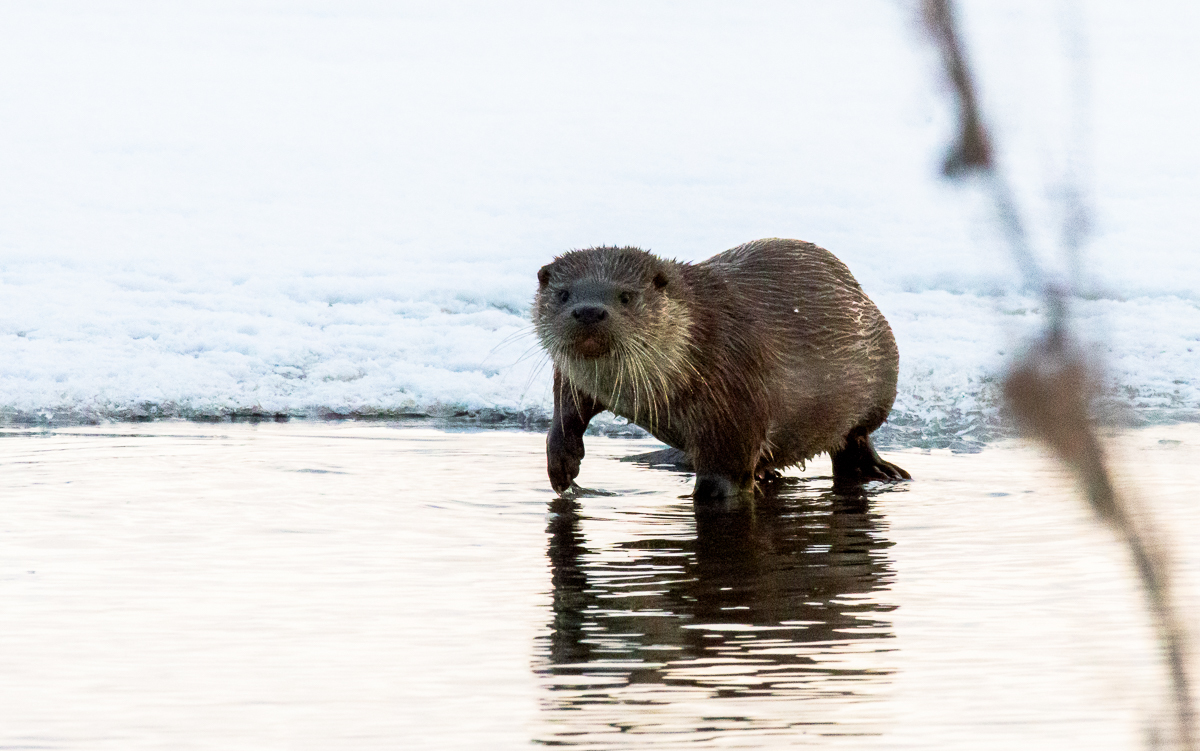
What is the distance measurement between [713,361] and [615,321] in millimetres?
497

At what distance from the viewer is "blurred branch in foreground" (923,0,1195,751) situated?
794mm

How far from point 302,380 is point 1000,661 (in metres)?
5.79

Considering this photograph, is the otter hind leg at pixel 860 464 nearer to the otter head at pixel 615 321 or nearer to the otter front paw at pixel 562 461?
the otter head at pixel 615 321

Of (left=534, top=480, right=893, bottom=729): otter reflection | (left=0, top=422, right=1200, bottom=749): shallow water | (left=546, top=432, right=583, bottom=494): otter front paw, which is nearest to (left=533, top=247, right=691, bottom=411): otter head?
(left=546, top=432, right=583, bottom=494): otter front paw

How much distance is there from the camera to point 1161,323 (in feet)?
32.3

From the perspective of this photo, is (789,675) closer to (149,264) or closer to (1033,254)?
(1033,254)

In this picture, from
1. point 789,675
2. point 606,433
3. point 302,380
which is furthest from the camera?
point 302,380

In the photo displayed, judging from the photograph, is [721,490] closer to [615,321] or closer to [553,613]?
[615,321]

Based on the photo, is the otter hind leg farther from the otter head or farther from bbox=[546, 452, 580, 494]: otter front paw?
bbox=[546, 452, 580, 494]: otter front paw

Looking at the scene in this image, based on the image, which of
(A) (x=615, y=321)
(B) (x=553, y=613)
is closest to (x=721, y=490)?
(A) (x=615, y=321)

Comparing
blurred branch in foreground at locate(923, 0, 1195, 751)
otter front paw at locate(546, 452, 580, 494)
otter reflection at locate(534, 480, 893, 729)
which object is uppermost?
blurred branch in foreground at locate(923, 0, 1195, 751)

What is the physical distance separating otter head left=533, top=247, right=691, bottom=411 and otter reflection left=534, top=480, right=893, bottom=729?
54 cm

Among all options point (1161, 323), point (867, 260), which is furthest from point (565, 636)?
point (867, 260)

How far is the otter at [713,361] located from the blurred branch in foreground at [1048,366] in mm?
4226
